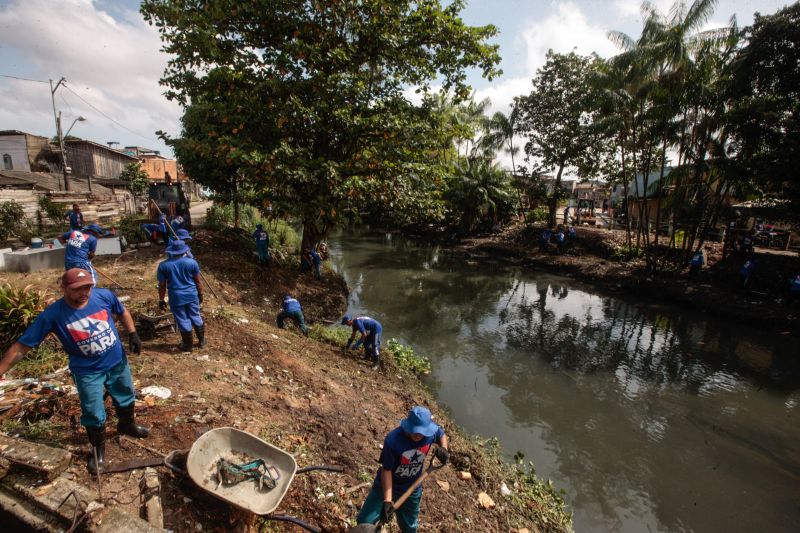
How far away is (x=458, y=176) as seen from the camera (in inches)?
970

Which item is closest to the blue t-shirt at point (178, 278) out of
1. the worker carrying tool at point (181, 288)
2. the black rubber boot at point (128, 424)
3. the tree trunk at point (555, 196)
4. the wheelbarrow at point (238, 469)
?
the worker carrying tool at point (181, 288)

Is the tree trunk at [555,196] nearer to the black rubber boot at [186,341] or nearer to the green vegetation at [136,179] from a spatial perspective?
the black rubber boot at [186,341]

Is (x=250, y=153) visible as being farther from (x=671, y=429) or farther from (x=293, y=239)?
(x=671, y=429)

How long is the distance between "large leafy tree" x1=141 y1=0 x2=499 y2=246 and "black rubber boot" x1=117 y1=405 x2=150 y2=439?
6.81 meters

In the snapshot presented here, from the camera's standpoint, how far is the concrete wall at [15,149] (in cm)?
2527

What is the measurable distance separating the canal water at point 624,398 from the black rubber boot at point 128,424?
5.20m

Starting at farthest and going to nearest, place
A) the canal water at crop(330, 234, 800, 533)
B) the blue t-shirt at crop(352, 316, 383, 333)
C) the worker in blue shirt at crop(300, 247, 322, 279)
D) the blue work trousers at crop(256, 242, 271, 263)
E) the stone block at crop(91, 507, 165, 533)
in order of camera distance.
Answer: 1. the worker in blue shirt at crop(300, 247, 322, 279)
2. the blue work trousers at crop(256, 242, 271, 263)
3. the blue t-shirt at crop(352, 316, 383, 333)
4. the canal water at crop(330, 234, 800, 533)
5. the stone block at crop(91, 507, 165, 533)

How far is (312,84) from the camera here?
958 cm

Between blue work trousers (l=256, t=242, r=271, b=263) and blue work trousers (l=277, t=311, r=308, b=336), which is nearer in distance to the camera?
blue work trousers (l=277, t=311, r=308, b=336)

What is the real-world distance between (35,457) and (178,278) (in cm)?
269

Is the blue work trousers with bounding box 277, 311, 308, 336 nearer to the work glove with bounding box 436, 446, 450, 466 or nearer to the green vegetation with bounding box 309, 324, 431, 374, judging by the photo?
the green vegetation with bounding box 309, 324, 431, 374

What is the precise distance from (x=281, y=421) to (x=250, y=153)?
22.3 ft

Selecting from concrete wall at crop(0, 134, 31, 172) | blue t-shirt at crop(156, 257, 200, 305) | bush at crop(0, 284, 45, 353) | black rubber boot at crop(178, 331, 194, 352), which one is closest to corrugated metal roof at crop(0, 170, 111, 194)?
concrete wall at crop(0, 134, 31, 172)

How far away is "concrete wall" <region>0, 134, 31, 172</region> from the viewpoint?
25.3 metres
